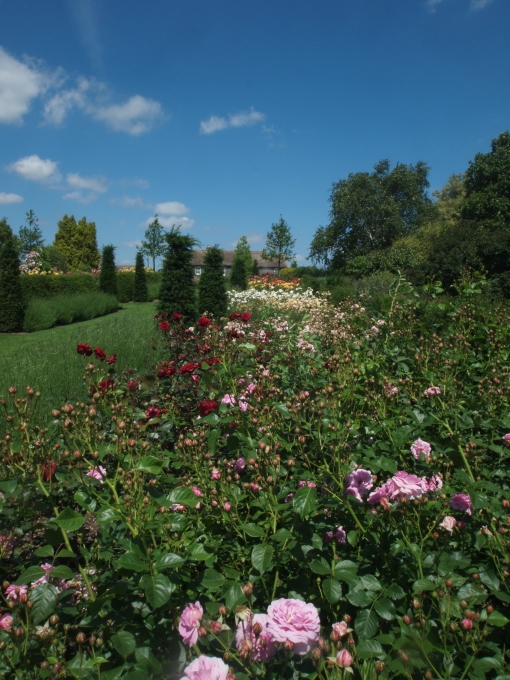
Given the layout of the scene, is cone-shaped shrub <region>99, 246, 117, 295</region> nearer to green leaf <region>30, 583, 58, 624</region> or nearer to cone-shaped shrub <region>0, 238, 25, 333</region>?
cone-shaped shrub <region>0, 238, 25, 333</region>

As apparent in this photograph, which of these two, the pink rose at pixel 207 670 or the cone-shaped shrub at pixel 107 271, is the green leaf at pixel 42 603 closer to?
the pink rose at pixel 207 670

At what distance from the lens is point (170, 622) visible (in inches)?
49.7

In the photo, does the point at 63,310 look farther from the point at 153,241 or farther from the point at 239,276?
the point at 153,241

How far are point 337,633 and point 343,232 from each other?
38.8m

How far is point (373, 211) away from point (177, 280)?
28.8m

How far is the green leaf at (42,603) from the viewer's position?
1125mm

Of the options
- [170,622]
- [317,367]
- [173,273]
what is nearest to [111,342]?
[173,273]

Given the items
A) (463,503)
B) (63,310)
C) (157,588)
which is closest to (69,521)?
(157,588)

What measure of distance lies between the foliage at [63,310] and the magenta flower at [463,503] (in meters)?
13.9

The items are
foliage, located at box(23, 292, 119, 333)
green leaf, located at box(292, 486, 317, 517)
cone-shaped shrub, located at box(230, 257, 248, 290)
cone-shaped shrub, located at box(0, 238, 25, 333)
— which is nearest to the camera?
green leaf, located at box(292, 486, 317, 517)

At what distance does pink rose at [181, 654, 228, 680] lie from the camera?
87cm

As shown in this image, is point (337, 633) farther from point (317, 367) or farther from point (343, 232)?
point (343, 232)

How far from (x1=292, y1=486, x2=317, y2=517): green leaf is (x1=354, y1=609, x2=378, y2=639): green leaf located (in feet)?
0.85

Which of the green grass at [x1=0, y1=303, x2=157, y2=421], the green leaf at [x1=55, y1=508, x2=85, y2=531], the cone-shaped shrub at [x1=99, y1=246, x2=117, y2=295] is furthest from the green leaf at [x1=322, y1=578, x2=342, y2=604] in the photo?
the cone-shaped shrub at [x1=99, y1=246, x2=117, y2=295]
